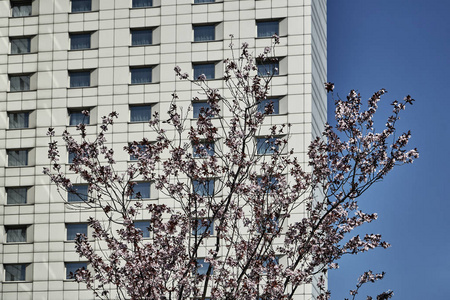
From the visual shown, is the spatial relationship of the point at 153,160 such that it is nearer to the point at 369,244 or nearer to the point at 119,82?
the point at 369,244

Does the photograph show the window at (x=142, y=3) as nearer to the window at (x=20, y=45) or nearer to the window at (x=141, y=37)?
the window at (x=141, y=37)

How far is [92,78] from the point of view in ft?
204

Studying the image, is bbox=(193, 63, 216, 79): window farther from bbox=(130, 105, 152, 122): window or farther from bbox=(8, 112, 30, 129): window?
bbox=(8, 112, 30, 129): window

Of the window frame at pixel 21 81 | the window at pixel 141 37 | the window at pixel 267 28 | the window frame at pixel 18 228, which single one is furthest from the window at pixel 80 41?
the window frame at pixel 18 228

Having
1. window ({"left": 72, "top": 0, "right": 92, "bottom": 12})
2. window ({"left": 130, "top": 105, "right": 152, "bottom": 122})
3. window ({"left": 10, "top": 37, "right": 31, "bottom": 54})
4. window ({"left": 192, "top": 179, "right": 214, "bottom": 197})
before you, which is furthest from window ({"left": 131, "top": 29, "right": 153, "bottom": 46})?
window ({"left": 192, "top": 179, "right": 214, "bottom": 197})

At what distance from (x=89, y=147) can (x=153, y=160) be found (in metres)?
1.59

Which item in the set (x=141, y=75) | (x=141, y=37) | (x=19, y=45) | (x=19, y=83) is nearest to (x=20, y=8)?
(x=19, y=45)

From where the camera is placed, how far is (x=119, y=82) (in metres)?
61.2

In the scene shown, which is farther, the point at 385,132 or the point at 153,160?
the point at 153,160

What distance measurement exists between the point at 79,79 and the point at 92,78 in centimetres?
108

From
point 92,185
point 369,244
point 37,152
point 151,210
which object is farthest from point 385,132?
point 37,152

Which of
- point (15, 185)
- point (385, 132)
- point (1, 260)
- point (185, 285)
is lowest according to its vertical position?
point (185, 285)

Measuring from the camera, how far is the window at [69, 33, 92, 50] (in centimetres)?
6291

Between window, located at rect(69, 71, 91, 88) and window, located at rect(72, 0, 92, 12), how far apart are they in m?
4.47
